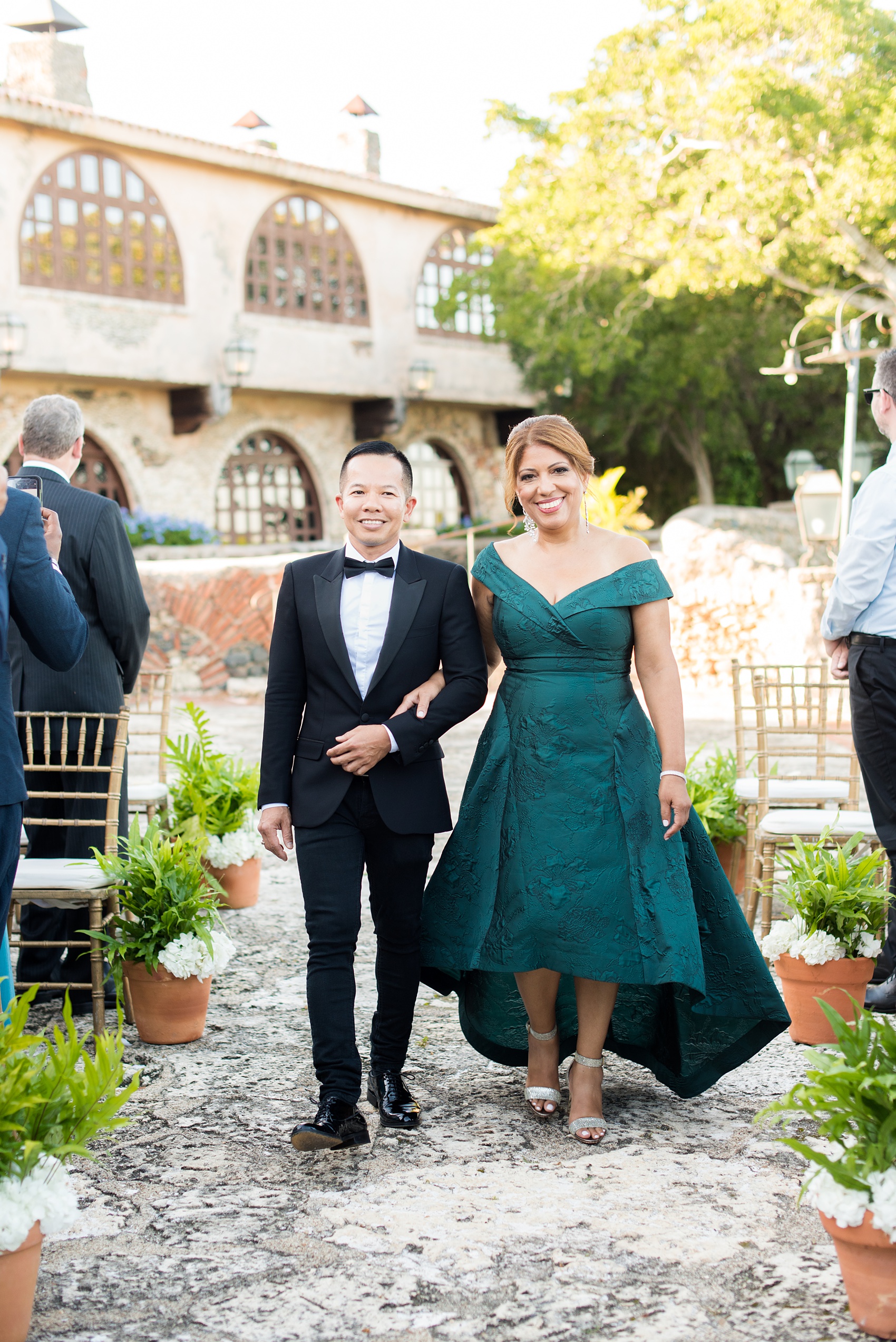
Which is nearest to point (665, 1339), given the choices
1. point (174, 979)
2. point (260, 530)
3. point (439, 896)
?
point (439, 896)

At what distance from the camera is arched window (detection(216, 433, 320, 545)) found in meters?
22.0

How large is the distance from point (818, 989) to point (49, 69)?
20.1 meters

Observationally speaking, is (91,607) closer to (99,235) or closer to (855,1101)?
(855,1101)

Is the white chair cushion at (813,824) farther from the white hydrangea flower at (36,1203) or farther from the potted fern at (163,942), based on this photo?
the white hydrangea flower at (36,1203)

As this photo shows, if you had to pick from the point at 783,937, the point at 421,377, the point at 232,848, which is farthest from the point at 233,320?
the point at 783,937

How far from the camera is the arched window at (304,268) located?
21.2 metres

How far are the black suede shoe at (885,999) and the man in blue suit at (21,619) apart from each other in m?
2.70

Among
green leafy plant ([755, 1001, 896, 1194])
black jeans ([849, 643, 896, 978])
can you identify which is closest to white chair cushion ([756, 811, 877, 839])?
black jeans ([849, 643, 896, 978])

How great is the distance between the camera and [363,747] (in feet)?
10.7

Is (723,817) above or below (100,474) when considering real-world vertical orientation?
below

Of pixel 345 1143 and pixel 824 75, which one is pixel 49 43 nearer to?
pixel 824 75

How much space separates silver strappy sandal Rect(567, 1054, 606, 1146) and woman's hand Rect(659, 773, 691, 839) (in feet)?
2.03

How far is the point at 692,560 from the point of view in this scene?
45.3 ft

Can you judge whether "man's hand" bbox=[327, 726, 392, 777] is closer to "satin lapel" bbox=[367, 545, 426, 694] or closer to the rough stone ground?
"satin lapel" bbox=[367, 545, 426, 694]
